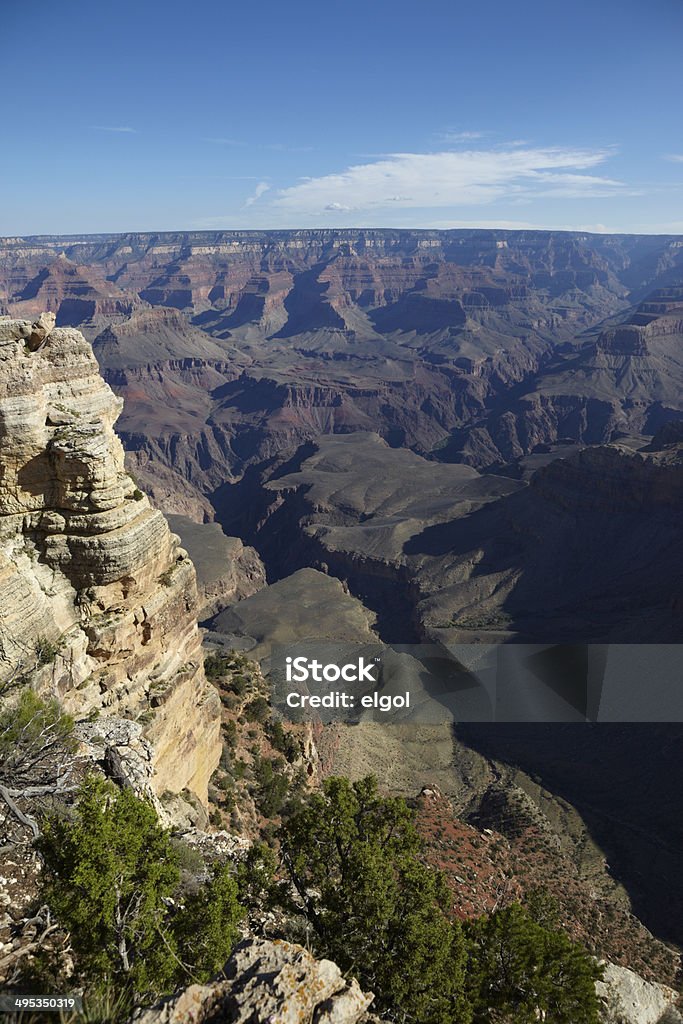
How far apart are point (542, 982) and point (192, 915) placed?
8.30m

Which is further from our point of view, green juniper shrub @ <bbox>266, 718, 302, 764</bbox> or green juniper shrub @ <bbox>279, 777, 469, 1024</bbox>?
green juniper shrub @ <bbox>266, 718, 302, 764</bbox>

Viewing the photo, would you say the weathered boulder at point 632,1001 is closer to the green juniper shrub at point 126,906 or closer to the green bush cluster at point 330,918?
the green bush cluster at point 330,918

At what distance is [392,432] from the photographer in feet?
625

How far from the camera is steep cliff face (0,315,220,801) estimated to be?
69.6ft

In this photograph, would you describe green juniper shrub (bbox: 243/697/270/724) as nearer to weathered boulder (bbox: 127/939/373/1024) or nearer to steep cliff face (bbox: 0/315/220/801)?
steep cliff face (bbox: 0/315/220/801)

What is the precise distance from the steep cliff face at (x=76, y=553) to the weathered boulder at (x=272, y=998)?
13.6m

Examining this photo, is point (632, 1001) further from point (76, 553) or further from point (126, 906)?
Result: point (76, 553)

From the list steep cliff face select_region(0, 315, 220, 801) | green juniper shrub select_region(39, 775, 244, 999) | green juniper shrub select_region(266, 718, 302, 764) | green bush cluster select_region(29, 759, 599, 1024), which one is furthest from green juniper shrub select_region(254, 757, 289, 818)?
green juniper shrub select_region(39, 775, 244, 999)

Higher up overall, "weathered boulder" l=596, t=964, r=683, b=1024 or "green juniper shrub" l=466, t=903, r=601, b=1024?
"green juniper shrub" l=466, t=903, r=601, b=1024

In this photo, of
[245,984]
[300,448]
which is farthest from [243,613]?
[300,448]

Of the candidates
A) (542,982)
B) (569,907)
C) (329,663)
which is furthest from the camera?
(329,663)

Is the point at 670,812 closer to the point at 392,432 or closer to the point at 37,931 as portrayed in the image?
the point at 37,931

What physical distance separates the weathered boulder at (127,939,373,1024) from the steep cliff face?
1357 cm

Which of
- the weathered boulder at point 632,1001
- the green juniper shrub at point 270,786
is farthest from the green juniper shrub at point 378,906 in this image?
the green juniper shrub at point 270,786
